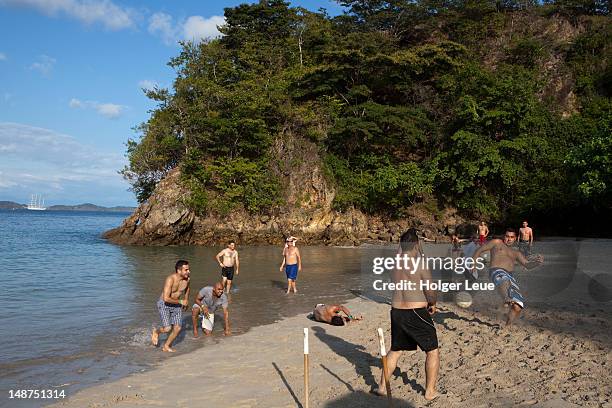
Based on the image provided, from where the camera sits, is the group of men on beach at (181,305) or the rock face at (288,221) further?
the rock face at (288,221)

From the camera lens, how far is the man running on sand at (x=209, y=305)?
9.43 metres

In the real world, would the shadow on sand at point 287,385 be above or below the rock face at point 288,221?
below

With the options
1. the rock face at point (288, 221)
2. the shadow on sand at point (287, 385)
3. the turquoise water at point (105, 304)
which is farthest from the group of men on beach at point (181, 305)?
the rock face at point (288, 221)

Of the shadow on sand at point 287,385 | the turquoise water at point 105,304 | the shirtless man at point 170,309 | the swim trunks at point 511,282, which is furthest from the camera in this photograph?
the shirtless man at point 170,309

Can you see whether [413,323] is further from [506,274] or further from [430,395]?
[506,274]

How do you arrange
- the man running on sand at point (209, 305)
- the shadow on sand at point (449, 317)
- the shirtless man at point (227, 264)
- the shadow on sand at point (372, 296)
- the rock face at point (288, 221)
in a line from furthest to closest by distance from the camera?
the rock face at point (288, 221) < the shirtless man at point (227, 264) < the shadow on sand at point (372, 296) < the man running on sand at point (209, 305) < the shadow on sand at point (449, 317)

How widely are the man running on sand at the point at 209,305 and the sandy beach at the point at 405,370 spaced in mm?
638

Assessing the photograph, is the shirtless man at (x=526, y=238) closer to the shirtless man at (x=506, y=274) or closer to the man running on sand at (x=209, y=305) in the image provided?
the shirtless man at (x=506, y=274)

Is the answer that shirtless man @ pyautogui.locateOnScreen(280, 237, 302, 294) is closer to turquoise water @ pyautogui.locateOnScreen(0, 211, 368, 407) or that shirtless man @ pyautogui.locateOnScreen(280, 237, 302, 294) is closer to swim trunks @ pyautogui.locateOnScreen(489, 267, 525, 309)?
turquoise water @ pyautogui.locateOnScreen(0, 211, 368, 407)

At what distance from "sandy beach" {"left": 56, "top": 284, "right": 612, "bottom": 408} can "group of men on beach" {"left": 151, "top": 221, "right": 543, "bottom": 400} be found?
16.6 inches

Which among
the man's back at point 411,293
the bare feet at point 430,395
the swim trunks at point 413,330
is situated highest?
the man's back at point 411,293

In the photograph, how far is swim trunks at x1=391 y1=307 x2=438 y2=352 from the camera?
5.32 meters

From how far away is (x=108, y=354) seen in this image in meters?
8.09

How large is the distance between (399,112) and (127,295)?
22522 mm
